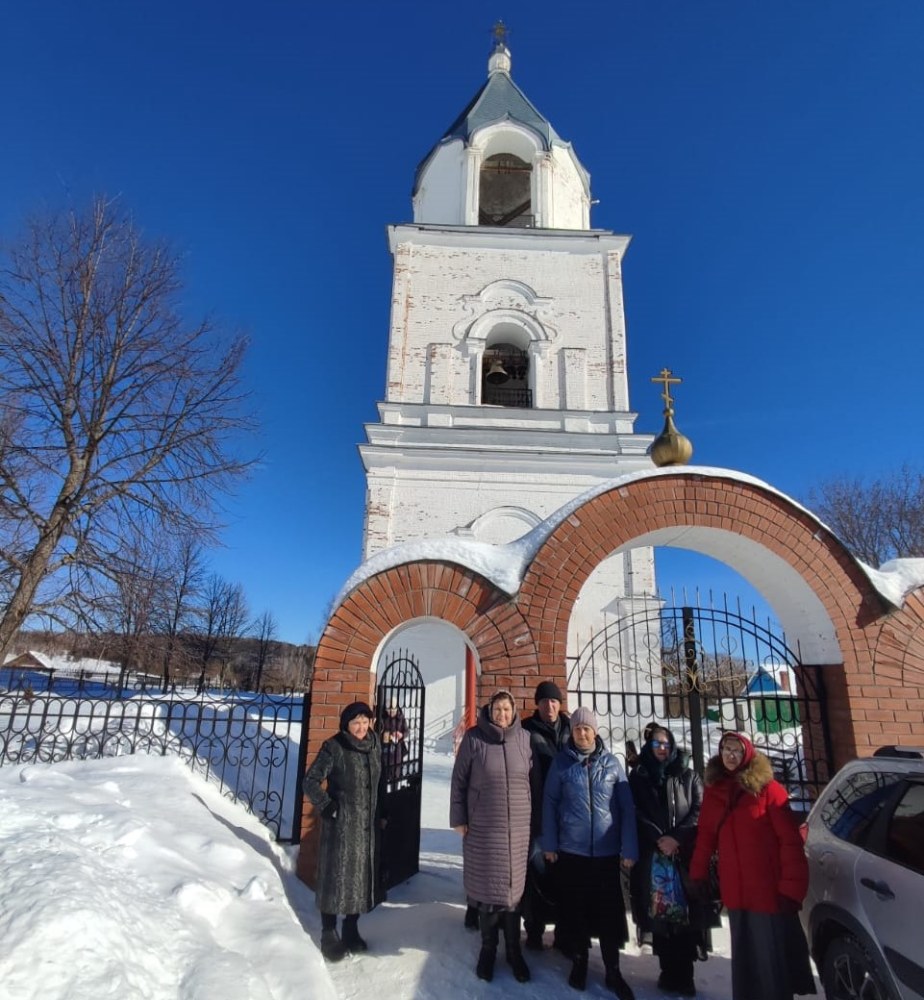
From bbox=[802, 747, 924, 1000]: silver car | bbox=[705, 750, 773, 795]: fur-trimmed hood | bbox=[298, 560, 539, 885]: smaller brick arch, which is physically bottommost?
bbox=[802, 747, 924, 1000]: silver car

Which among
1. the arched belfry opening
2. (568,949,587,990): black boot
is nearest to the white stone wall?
the arched belfry opening

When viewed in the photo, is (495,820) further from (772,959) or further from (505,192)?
(505,192)

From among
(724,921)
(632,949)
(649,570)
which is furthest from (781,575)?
(649,570)

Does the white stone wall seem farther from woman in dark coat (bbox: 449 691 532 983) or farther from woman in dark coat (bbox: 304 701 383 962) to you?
woman in dark coat (bbox: 449 691 532 983)

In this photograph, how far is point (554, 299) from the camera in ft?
46.7

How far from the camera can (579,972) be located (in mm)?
3457

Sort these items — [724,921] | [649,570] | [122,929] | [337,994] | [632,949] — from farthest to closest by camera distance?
[649,570]
[724,921]
[632,949]
[337,994]
[122,929]

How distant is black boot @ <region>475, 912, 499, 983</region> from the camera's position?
11.4ft

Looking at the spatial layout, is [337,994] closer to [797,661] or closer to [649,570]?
[797,661]

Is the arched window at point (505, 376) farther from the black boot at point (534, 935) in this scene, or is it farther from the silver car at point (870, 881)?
the silver car at point (870, 881)

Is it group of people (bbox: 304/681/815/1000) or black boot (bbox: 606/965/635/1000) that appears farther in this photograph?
black boot (bbox: 606/965/635/1000)

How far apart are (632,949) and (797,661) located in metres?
2.71

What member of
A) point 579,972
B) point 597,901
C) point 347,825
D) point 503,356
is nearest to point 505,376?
point 503,356

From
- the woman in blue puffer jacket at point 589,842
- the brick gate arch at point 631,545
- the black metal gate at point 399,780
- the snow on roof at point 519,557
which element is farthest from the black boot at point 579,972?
the snow on roof at point 519,557
